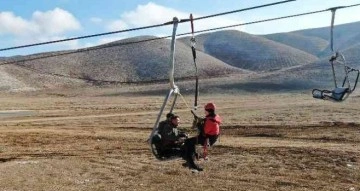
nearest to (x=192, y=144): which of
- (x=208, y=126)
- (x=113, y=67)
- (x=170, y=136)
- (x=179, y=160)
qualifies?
(x=170, y=136)

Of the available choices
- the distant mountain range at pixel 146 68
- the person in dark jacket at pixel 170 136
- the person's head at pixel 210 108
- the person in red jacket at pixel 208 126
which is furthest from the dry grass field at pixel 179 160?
the distant mountain range at pixel 146 68

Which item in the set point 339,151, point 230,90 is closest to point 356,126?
point 339,151

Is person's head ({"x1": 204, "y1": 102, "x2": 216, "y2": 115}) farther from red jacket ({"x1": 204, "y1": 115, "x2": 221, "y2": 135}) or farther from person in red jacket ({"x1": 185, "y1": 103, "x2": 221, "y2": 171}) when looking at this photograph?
red jacket ({"x1": 204, "y1": 115, "x2": 221, "y2": 135})

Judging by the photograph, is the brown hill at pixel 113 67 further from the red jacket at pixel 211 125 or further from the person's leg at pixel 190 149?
the red jacket at pixel 211 125

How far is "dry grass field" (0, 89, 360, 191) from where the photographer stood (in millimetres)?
22047

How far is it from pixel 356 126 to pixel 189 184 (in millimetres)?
20012

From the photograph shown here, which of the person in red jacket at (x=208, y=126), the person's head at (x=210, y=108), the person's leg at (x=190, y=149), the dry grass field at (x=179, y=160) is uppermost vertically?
the person's head at (x=210, y=108)

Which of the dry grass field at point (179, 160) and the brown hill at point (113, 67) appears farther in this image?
the brown hill at point (113, 67)

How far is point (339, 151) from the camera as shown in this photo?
90.4 ft

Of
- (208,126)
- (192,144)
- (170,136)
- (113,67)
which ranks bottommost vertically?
(192,144)

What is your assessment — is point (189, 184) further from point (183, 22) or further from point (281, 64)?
point (281, 64)

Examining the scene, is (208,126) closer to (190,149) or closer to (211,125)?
(211,125)

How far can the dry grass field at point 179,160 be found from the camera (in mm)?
22047

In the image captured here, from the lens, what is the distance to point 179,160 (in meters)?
25.9
